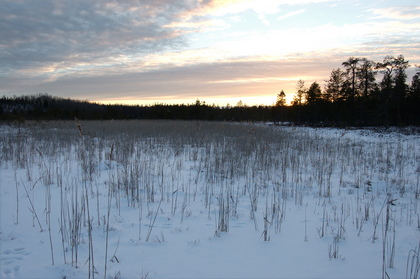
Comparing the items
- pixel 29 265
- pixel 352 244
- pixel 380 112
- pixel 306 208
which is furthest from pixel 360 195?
pixel 380 112

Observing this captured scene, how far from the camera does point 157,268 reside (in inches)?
96.9

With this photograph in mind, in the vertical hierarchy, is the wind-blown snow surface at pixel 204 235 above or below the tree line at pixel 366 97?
below

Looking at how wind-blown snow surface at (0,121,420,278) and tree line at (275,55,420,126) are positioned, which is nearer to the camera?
wind-blown snow surface at (0,121,420,278)

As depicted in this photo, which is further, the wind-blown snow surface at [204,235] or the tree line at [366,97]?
the tree line at [366,97]

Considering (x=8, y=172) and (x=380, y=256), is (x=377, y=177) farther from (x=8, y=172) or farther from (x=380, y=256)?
(x=8, y=172)

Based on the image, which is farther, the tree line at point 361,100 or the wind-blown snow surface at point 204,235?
the tree line at point 361,100

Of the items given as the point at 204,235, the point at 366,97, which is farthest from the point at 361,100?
the point at 204,235

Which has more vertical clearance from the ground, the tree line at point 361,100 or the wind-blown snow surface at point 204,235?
the tree line at point 361,100

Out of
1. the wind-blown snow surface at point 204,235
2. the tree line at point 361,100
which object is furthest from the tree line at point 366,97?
the wind-blown snow surface at point 204,235

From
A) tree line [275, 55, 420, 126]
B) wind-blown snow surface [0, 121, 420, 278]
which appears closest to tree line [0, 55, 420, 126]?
tree line [275, 55, 420, 126]

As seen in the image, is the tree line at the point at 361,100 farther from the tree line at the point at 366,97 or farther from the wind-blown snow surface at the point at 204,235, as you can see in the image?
the wind-blown snow surface at the point at 204,235

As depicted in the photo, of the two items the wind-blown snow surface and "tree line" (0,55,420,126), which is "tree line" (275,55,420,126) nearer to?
"tree line" (0,55,420,126)

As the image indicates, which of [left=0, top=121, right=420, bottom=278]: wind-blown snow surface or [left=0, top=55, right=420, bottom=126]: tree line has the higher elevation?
[left=0, top=55, right=420, bottom=126]: tree line

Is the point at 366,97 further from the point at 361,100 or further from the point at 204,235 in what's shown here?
the point at 204,235
